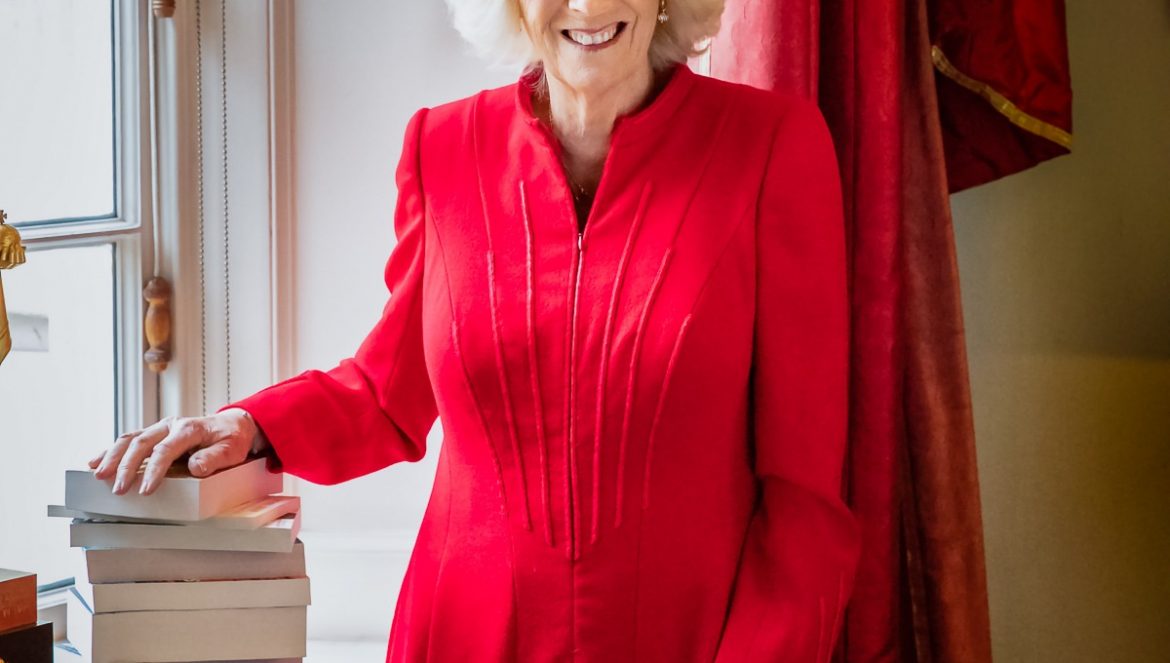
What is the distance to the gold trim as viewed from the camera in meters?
1.46

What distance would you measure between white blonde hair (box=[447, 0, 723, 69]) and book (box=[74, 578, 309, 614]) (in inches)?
25.9

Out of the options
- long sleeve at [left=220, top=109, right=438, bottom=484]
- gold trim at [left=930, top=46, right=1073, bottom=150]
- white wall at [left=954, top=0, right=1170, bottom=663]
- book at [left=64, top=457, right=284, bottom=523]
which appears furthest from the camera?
white wall at [left=954, top=0, right=1170, bottom=663]

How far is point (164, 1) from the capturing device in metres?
1.67

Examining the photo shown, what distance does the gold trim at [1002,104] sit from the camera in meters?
1.46

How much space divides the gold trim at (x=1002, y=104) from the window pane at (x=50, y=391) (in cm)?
124

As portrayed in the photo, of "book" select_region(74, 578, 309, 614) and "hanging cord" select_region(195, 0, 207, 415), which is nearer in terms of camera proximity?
"book" select_region(74, 578, 309, 614)

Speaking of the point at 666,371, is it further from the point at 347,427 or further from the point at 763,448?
the point at 347,427

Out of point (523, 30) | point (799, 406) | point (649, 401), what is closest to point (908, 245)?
point (799, 406)

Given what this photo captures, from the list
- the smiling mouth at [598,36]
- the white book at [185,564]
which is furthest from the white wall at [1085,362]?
the white book at [185,564]

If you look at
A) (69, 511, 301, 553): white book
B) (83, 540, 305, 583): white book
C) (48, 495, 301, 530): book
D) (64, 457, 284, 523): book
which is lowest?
(83, 540, 305, 583): white book

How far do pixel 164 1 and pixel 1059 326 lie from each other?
144 centimetres

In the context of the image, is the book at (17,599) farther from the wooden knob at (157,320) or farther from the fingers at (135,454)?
the wooden knob at (157,320)

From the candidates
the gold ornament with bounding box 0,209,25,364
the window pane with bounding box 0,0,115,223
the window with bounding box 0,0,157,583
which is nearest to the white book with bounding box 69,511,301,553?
the gold ornament with bounding box 0,209,25,364

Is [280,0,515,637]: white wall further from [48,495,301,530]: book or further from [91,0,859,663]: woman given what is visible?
[48,495,301,530]: book
